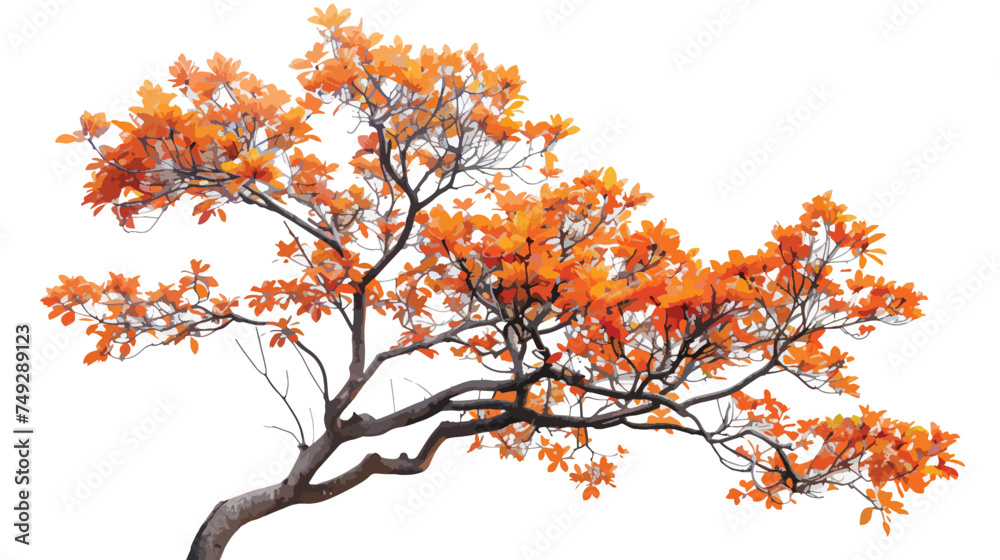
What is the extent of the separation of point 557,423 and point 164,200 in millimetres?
2093

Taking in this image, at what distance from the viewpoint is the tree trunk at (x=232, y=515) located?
375 centimetres

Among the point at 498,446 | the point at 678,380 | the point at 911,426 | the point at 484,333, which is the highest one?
the point at 484,333

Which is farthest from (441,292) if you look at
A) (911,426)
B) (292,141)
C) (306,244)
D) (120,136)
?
(911,426)

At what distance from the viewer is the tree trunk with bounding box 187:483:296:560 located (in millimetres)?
3752

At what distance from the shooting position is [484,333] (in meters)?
4.02

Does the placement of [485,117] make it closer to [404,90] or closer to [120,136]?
[404,90]

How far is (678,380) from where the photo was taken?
3.22 meters

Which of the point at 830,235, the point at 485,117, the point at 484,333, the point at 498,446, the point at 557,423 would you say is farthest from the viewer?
the point at 498,446

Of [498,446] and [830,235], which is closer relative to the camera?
[830,235]

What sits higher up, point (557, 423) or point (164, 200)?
point (164, 200)

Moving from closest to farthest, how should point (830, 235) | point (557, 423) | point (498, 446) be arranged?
point (830, 235), point (557, 423), point (498, 446)

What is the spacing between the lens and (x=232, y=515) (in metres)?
3.79

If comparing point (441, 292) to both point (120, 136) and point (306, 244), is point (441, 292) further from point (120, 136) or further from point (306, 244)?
point (120, 136)

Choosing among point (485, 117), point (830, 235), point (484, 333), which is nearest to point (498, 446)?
point (484, 333)
